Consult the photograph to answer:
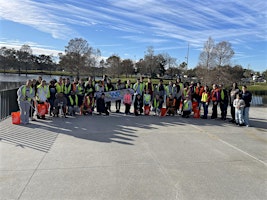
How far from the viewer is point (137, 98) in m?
12.4

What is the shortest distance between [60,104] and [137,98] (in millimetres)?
3900

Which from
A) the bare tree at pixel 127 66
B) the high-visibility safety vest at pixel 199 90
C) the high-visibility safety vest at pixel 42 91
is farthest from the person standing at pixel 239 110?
the bare tree at pixel 127 66

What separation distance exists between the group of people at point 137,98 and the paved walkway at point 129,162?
1.54m

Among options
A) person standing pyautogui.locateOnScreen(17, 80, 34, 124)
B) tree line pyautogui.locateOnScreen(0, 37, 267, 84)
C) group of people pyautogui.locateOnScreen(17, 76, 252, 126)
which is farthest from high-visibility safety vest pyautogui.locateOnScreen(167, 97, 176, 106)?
tree line pyautogui.locateOnScreen(0, 37, 267, 84)

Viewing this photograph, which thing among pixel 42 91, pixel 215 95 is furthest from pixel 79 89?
pixel 215 95

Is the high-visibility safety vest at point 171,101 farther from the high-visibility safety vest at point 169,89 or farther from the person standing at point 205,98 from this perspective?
the person standing at point 205,98

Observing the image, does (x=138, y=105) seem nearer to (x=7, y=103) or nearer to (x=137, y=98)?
(x=137, y=98)

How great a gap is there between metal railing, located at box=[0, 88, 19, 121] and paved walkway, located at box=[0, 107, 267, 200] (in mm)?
914

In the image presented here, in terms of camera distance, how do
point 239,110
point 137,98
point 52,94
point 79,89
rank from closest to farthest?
point 239,110
point 52,94
point 79,89
point 137,98

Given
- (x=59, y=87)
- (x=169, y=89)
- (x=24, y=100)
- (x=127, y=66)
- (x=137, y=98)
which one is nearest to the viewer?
(x=24, y=100)

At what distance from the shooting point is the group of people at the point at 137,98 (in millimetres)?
10742

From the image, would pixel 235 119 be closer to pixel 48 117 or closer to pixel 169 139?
pixel 169 139

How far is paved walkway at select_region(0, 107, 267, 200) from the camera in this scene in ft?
14.1

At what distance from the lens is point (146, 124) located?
1012 centimetres
